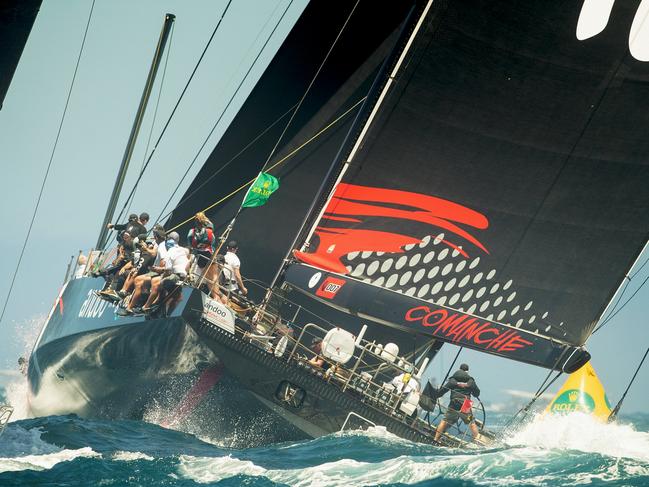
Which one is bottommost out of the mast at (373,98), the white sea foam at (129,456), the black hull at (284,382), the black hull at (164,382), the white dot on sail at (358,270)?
the white sea foam at (129,456)

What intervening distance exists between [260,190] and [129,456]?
4.12 metres

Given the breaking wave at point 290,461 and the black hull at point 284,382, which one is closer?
the breaking wave at point 290,461

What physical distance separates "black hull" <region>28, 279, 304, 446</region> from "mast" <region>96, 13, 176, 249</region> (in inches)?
253

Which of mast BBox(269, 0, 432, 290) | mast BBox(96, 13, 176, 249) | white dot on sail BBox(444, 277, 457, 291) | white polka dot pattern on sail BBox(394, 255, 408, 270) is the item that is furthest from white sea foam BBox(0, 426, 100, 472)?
mast BBox(96, 13, 176, 249)

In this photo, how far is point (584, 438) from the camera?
10570mm

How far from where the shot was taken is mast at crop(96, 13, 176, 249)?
1723 centimetres

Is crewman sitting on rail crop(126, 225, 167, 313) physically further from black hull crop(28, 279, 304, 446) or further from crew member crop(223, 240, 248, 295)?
crew member crop(223, 240, 248, 295)

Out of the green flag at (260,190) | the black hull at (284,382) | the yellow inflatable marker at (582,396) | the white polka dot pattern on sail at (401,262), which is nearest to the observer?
the black hull at (284,382)

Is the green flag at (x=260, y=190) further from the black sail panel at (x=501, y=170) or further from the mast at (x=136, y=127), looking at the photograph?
the mast at (x=136, y=127)

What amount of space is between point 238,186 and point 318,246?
321 centimetres

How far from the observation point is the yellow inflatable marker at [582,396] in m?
21.3

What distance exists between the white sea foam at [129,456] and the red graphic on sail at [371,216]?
3582mm

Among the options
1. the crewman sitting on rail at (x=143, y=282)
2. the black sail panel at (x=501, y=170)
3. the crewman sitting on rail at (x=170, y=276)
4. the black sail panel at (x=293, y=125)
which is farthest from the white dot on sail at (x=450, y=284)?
the crewman sitting on rail at (x=143, y=282)

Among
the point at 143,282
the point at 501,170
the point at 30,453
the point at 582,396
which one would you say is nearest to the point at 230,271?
the point at 143,282
